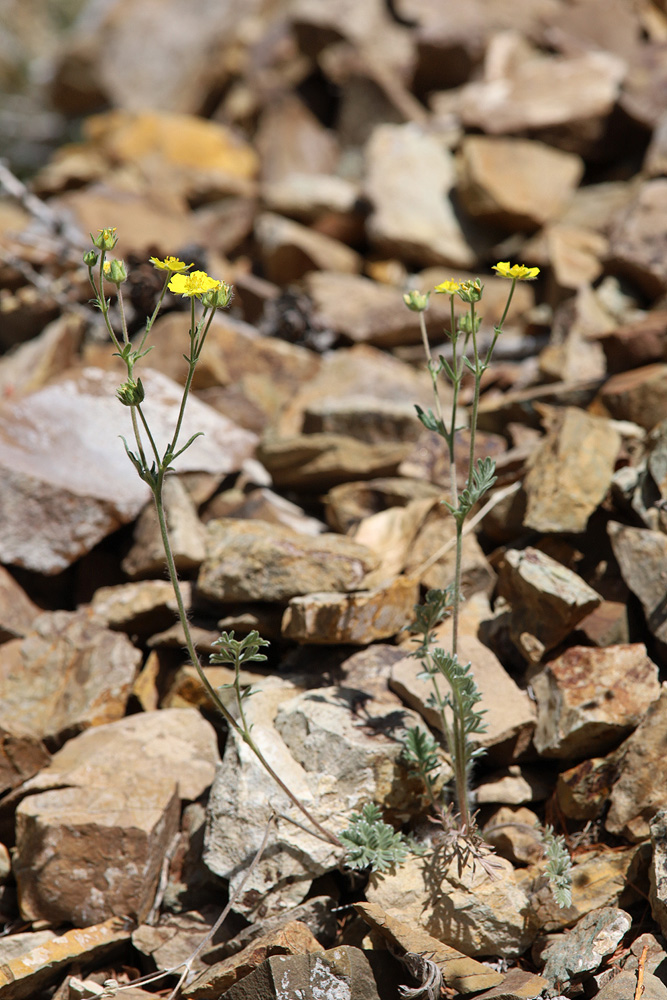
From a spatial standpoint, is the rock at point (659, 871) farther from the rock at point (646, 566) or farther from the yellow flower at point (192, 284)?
the yellow flower at point (192, 284)

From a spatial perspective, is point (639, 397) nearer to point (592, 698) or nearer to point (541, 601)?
point (541, 601)

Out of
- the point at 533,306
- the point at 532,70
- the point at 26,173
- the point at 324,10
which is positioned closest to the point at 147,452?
the point at 533,306

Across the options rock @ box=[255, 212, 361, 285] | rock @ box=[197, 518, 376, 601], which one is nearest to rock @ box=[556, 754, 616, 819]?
rock @ box=[197, 518, 376, 601]

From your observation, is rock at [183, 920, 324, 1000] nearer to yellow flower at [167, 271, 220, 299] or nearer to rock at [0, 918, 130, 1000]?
rock at [0, 918, 130, 1000]

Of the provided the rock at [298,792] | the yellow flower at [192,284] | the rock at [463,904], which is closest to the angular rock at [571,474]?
the rock at [298,792]

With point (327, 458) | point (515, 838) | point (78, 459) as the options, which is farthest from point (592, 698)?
point (78, 459)

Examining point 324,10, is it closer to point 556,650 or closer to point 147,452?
point 147,452
